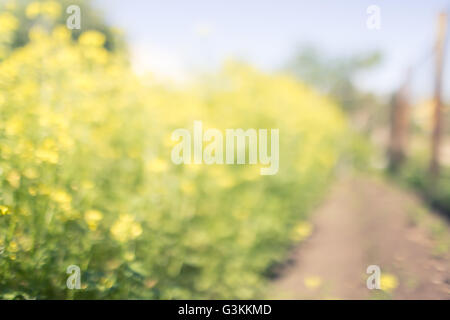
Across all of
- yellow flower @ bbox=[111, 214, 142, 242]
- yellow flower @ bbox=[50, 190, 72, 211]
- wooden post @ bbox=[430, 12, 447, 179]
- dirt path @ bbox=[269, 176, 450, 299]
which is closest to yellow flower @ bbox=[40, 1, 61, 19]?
yellow flower @ bbox=[50, 190, 72, 211]

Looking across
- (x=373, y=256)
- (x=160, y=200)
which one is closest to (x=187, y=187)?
(x=160, y=200)

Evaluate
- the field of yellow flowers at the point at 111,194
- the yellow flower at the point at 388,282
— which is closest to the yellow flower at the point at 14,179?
the field of yellow flowers at the point at 111,194

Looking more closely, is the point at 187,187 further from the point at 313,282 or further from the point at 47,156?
the point at 313,282

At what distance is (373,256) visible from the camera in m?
2.72

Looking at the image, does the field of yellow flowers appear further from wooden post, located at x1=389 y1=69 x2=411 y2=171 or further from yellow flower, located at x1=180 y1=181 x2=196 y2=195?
wooden post, located at x1=389 y1=69 x2=411 y2=171

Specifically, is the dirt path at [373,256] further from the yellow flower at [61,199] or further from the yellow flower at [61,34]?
the yellow flower at [61,34]

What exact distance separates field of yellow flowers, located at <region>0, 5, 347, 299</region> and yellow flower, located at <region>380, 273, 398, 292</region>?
852 millimetres

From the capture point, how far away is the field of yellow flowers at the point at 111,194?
1606 mm

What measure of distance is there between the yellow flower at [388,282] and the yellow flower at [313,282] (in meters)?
0.54

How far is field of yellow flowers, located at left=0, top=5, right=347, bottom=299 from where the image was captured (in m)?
1.61

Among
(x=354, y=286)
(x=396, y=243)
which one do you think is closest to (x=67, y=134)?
(x=354, y=286)

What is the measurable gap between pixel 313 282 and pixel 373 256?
1.74 feet

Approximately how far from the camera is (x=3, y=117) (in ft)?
5.62

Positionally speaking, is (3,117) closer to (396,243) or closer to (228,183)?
(228,183)
